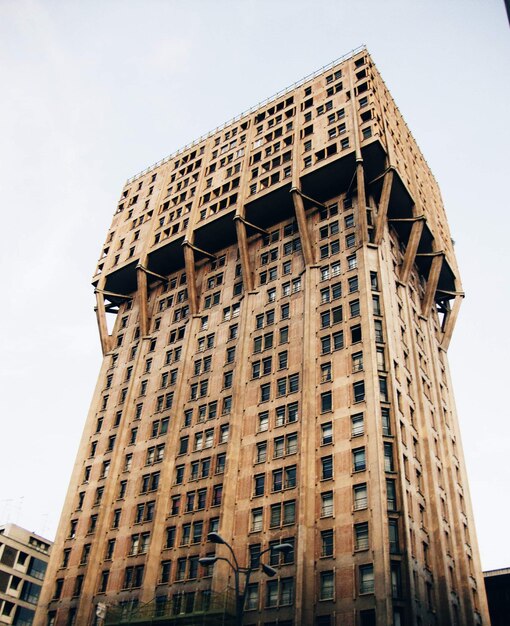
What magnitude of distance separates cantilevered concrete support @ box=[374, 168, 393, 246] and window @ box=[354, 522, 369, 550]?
2746cm

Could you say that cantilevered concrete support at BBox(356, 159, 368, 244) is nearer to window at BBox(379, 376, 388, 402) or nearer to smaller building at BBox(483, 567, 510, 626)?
window at BBox(379, 376, 388, 402)

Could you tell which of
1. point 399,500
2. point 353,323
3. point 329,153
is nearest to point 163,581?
point 399,500

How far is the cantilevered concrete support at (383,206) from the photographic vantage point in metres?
60.9

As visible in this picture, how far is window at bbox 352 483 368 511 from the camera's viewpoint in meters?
44.3

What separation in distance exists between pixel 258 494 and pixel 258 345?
15322 millimetres

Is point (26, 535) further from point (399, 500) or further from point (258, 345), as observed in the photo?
point (399, 500)

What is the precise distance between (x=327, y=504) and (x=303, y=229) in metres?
28.5

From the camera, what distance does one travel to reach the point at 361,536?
43.3 m

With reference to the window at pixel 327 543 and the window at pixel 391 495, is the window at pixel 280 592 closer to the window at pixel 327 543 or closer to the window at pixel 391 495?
the window at pixel 327 543

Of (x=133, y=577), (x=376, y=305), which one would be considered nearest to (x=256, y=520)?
(x=133, y=577)

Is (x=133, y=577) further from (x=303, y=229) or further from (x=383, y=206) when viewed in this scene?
(x=383, y=206)

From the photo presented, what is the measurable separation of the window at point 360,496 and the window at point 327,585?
4812mm

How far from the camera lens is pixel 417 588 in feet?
136

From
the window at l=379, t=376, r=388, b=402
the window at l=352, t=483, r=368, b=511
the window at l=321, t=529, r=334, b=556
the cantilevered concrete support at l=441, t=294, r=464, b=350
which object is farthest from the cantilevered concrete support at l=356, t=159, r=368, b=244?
the window at l=321, t=529, r=334, b=556
